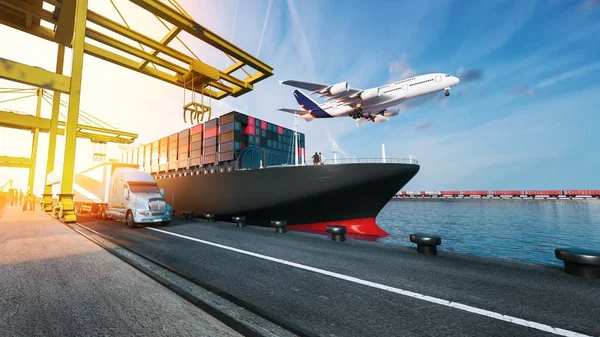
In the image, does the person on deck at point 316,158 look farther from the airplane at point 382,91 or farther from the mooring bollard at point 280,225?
the airplane at point 382,91

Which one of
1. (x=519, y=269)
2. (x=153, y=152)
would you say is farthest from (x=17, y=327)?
(x=153, y=152)

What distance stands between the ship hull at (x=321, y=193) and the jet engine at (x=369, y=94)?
9.71 meters

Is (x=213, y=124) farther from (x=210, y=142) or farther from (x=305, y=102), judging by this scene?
(x=305, y=102)

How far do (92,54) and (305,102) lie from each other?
1665 centimetres

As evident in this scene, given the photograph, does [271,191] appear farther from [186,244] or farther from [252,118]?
[252,118]

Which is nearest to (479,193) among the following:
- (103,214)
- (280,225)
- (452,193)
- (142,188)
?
(452,193)

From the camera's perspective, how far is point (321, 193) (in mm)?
12602

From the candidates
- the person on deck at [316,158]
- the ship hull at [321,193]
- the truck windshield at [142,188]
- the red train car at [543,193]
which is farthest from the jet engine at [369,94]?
the red train car at [543,193]

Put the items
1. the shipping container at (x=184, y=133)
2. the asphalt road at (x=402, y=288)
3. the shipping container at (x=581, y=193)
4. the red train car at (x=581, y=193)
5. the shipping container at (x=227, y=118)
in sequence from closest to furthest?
the asphalt road at (x=402, y=288) < the shipping container at (x=227, y=118) < the shipping container at (x=184, y=133) < the red train car at (x=581, y=193) < the shipping container at (x=581, y=193)

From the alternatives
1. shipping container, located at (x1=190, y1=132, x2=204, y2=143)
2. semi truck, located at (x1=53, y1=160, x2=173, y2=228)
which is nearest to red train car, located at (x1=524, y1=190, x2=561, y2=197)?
shipping container, located at (x1=190, y1=132, x2=204, y2=143)

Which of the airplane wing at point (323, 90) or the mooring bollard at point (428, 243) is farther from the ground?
the airplane wing at point (323, 90)

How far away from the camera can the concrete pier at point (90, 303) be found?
2311 millimetres

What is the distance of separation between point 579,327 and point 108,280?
604 cm

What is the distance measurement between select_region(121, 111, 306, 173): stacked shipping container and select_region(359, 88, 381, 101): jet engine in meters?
7.48
